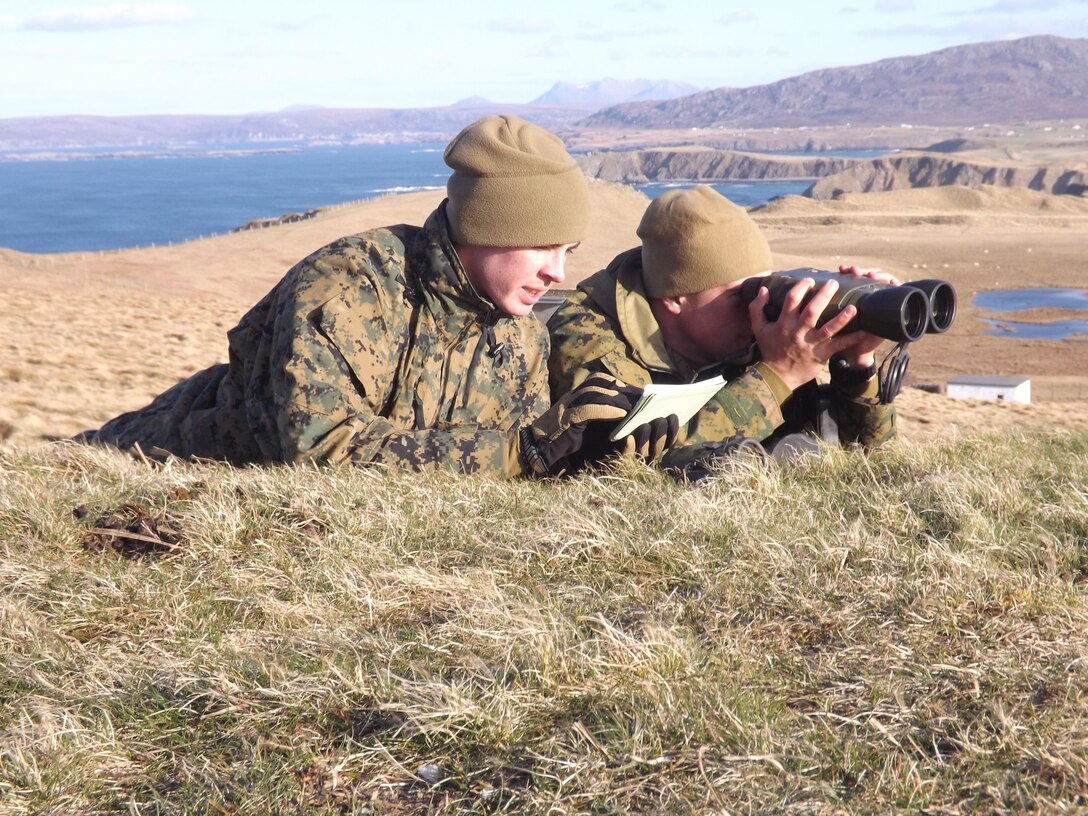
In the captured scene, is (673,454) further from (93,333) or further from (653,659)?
(93,333)

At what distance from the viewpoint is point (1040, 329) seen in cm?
2262

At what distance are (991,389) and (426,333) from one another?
11.4m

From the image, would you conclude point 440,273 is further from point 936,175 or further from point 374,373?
point 936,175

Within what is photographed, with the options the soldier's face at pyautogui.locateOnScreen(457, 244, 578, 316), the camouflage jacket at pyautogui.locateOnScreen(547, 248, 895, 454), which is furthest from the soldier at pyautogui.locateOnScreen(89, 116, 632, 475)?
the camouflage jacket at pyautogui.locateOnScreen(547, 248, 895, 454)

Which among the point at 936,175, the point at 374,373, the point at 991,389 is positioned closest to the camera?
the point at 374,373

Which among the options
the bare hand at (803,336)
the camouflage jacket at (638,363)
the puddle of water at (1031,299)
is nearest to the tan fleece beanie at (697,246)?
the camouflage jacket at (638,363)

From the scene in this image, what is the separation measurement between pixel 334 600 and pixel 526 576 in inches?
16.0

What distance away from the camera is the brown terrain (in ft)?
25.5

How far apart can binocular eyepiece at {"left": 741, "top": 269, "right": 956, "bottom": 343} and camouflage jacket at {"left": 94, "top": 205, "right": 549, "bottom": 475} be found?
87cm

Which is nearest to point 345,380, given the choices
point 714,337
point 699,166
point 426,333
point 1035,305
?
point 426,333

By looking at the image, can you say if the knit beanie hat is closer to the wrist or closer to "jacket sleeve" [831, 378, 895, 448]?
the wrist

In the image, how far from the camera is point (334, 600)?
7.59ft

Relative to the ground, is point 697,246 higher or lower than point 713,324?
higher

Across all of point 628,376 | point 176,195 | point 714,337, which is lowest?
point 176,195
